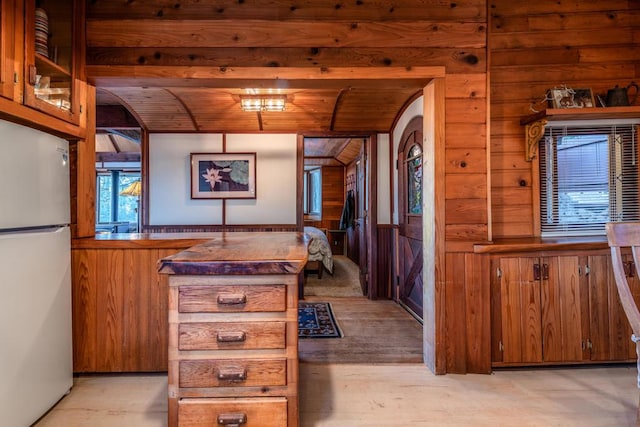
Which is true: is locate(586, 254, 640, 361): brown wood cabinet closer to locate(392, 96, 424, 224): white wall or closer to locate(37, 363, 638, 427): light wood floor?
locate(37, 363, 638, 427): light wood floor

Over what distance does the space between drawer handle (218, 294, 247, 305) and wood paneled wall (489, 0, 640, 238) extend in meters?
2.20

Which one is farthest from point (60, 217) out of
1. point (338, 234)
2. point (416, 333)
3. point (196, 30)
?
point (338, 234)

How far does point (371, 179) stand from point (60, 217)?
3214mm

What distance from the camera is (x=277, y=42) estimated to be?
91.5 inches

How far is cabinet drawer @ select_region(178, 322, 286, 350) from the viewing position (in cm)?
146

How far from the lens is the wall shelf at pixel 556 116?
8.05 ft

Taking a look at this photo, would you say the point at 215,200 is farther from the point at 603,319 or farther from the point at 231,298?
the point at 603,319

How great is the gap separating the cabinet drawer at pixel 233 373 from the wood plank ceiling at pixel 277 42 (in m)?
1.74

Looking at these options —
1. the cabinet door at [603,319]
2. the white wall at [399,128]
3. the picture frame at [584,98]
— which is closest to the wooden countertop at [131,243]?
the white wall at [399,128]

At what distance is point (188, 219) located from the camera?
4.41 metres

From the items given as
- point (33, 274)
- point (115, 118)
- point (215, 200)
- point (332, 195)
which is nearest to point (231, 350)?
point (33, 274)

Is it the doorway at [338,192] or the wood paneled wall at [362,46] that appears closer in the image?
the wood paneled wall at [362,46]

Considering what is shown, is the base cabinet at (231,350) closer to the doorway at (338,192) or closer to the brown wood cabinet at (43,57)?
the brown wood cabinet at (43,57)

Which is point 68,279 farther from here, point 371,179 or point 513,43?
point 513,43
